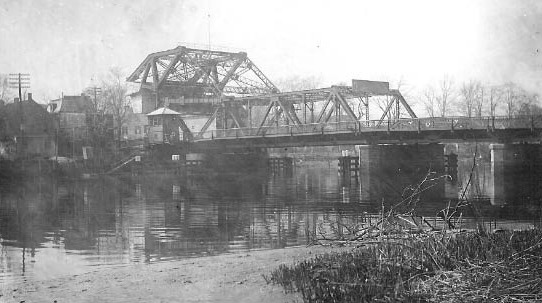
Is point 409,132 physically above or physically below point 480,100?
below

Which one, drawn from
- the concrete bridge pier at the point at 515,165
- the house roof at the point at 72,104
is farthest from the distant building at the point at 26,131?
the concrete bridge pier at the point at 515,165

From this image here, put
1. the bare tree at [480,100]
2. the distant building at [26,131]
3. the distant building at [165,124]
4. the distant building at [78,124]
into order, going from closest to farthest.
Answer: the distant building at [26,131]
the distant building at [78,124]
the bare tree at [480,100]
the distant building at [165,124]

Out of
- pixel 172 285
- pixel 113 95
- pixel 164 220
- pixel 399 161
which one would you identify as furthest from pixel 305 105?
pixel 172 285

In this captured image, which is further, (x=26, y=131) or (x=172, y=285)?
(x=26, y=131)

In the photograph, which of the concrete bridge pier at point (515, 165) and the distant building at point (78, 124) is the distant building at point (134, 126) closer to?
the distant building at point (78, 124)

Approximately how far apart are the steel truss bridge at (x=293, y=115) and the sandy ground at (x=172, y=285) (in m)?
33.7

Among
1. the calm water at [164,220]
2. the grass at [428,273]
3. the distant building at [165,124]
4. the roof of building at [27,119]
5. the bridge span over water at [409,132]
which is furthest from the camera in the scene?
the distant building at [165,124]

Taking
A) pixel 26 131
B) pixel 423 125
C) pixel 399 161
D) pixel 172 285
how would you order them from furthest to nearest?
pixel 26 131 → pixel 399 161 → pixel 423 125 → pixel 172 285

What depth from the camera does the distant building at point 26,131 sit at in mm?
46344

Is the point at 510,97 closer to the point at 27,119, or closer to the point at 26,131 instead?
the point at 26,131

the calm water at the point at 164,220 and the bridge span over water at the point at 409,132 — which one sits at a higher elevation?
the bridge span over water at the point at 409,132

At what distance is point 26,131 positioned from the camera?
54.3m

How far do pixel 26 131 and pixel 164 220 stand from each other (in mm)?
38553

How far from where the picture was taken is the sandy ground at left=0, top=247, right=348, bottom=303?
8.34 m
